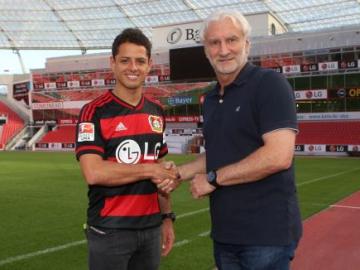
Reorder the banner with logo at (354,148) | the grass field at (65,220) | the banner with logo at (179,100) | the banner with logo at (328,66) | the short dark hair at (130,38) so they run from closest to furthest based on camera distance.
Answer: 1. the short dark hair at (130,38)
2. the grass field at (65,220)
3. the banner with logo at (354,148)
4. the banner with logo at (328,66)
5. the banner with logo at (179,100)

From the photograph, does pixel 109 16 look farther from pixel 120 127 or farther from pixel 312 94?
pixel 120 127

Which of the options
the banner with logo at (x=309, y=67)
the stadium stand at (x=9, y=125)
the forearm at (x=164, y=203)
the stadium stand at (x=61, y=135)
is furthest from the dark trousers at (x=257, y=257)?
the stadium stand at (x=9, y=125)

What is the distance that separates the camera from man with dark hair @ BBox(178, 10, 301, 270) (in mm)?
2844

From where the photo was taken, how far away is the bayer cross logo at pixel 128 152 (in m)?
3.40

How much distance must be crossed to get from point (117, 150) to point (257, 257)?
1130 millimetres

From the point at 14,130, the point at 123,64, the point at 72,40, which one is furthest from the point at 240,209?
the point at 72,40

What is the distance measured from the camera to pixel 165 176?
341 cm

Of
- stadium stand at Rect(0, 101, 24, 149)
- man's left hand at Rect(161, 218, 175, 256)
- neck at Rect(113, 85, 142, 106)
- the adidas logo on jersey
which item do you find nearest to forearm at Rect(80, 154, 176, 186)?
the adidas logo on jersey

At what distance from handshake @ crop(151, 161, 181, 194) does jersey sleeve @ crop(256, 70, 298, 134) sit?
0.80 meters

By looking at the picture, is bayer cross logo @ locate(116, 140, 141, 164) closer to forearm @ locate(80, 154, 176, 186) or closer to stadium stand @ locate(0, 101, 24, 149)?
forearm @ locate(80, 154, 176, 186)

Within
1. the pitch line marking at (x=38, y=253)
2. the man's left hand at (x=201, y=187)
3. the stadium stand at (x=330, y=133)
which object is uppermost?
the man's left hand at (x=201, y=187)

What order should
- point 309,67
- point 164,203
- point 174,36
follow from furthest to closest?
point 174,36
point 309,67
point 164,203

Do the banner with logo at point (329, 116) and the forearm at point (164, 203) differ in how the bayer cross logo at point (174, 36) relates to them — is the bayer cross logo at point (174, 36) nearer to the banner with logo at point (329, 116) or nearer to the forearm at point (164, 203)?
the banner with logo at point (329, 116)

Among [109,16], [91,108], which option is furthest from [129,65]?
[109,16]
